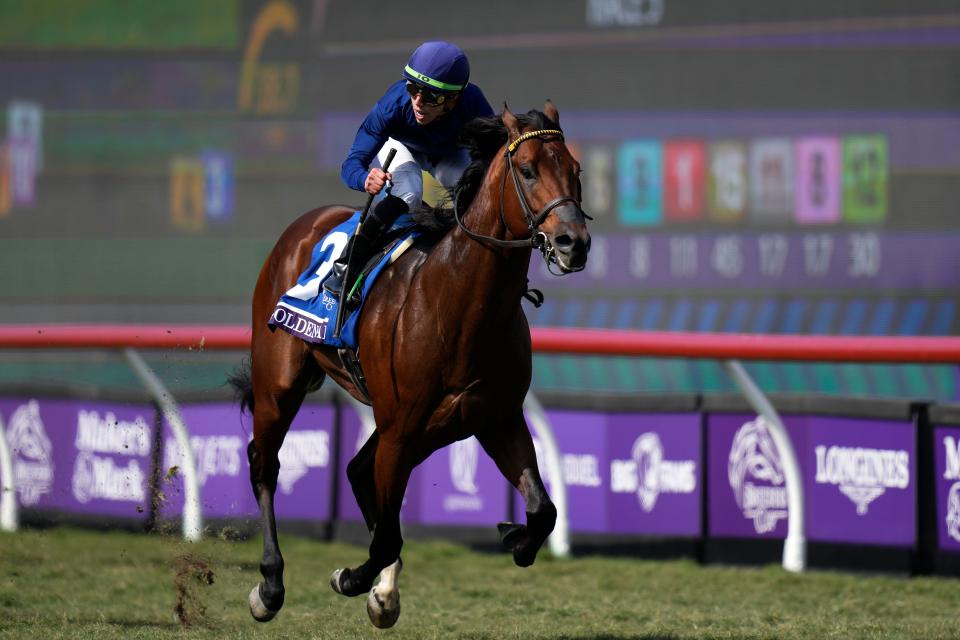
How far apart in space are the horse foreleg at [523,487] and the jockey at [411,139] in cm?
74

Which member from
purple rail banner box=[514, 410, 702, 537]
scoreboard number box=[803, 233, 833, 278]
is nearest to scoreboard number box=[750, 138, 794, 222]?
scoreboard number box=[803, 233, 833, 278]

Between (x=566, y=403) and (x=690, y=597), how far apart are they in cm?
168

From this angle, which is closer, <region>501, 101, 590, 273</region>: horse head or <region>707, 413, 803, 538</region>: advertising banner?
<region>501, 101, 590, 273</region>: horse head

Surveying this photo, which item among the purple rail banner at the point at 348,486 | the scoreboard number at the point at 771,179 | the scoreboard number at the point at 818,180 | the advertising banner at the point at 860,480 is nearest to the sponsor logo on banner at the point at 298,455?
the purple rail banner at the point at 348,486

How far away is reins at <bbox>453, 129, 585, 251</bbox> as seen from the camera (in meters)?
3.86

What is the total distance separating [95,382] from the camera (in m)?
11.5

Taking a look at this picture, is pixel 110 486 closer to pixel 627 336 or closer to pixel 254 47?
pixel 627 336

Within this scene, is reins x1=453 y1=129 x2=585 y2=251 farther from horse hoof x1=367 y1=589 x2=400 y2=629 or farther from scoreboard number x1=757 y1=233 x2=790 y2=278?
scoreboard number x1=757 y1=233 x2=790 y2=278

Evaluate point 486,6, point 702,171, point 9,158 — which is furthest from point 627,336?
point 9,158

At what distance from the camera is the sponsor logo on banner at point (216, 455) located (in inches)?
305

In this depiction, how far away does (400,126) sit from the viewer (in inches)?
185

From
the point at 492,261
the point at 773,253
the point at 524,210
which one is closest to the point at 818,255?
the point at 773,253

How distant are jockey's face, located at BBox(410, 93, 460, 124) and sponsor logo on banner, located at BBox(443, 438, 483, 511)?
3.00 metres

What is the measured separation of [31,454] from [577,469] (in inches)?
119
